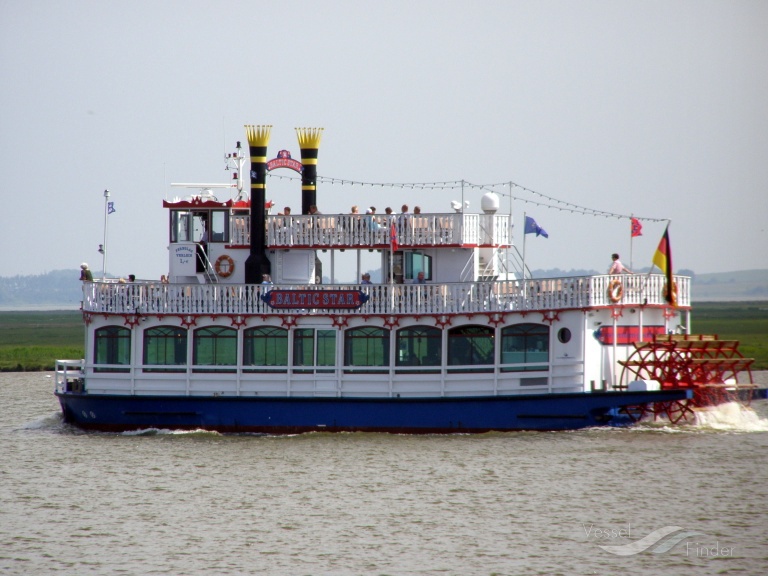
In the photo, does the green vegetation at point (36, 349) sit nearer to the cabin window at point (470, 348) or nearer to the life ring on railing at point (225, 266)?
the life ring on railing at point (225, 266)

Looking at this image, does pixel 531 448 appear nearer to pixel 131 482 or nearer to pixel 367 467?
pixel 367 467

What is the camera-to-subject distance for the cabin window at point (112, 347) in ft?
116

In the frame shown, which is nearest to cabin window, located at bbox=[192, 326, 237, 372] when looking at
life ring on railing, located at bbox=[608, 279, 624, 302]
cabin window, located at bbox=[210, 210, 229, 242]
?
cabin window, located at bbox=[210, 210, 229, 242]

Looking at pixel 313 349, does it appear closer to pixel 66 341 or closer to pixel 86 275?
pixel 86 275

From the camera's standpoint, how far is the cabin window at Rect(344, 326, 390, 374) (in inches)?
1337

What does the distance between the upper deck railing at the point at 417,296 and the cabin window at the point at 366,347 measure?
2.05 ft

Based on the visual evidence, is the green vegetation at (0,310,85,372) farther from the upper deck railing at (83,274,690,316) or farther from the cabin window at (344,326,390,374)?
the cabin window at (344,326,390,374)

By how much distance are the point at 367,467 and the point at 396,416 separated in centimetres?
383

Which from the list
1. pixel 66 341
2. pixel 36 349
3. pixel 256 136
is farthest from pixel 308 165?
pixel 66 341

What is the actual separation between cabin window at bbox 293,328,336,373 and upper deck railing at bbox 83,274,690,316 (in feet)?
2.27

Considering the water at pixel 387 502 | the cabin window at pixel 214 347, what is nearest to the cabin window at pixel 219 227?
the cabin window at pixel 214 347

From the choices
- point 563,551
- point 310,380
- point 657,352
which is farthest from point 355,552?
point 657,352

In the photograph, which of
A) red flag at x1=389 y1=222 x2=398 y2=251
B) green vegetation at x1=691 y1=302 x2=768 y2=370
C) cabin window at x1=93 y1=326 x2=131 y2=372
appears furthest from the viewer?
green vegetation at x1=691 y1=302 x2=768 y2=370

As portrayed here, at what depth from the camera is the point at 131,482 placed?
93.8 feet
